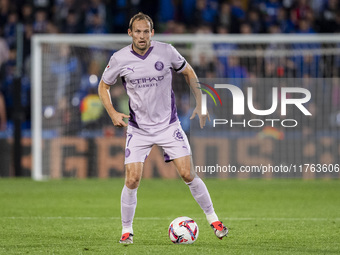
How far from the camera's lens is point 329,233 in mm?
8867

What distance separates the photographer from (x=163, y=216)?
10883 mm

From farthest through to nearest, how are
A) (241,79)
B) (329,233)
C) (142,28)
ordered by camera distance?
(241,79) → (329,233) → (142,28)

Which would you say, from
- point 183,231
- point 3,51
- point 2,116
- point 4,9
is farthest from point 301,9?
point 183,231

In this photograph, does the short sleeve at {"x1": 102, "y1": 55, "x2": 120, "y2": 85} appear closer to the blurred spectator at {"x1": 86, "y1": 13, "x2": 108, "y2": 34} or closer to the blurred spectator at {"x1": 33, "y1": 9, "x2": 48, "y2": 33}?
the blurred spectator at {"x1": 86, "y1": 13, "x2": 108, "y2": 34}

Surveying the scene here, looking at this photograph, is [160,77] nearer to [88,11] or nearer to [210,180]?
[210,180]

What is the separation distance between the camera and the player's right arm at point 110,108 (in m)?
7.74

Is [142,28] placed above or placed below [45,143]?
above

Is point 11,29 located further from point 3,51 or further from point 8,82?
point 8,82

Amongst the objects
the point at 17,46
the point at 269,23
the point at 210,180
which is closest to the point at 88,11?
the point at 17,46

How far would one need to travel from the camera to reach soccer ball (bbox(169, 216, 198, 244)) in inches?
311

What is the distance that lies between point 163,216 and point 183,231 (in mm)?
2993

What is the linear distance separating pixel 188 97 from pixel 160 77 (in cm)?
867

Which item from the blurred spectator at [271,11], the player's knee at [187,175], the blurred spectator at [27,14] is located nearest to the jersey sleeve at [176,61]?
the player's knee at [187,175]

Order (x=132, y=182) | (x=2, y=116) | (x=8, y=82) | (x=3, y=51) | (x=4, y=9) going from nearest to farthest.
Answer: (x=132, y=182) < (x=2, y=116) < (x=8, y=82) < (x=3, y=51) < (x=4, y=9)
